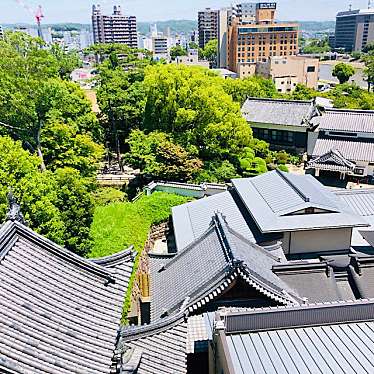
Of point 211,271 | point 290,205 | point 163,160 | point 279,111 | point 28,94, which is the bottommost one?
point 211,271

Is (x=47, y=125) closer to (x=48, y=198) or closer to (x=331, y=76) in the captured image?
(x=48, y=198)

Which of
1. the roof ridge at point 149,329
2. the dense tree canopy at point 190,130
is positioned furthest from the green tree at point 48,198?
the dense tree canopy at point 190,130

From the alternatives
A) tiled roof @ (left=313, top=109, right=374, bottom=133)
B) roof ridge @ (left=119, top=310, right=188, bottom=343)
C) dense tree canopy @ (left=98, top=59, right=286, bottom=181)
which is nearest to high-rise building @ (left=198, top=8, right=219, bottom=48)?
tiled roof @ (left=313, top=109, right=374, bottom=133)

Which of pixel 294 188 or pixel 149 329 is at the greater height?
pixel 294 188

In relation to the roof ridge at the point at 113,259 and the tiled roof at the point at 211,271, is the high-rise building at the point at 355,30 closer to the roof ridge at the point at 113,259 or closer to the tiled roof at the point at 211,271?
the tiled roof at the point at 211,271

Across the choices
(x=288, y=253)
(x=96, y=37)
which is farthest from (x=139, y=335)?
(x=96, y=37)

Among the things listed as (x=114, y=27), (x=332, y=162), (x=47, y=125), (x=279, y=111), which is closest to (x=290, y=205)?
(x=332, y=162)

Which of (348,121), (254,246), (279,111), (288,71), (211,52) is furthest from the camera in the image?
(211,52)
